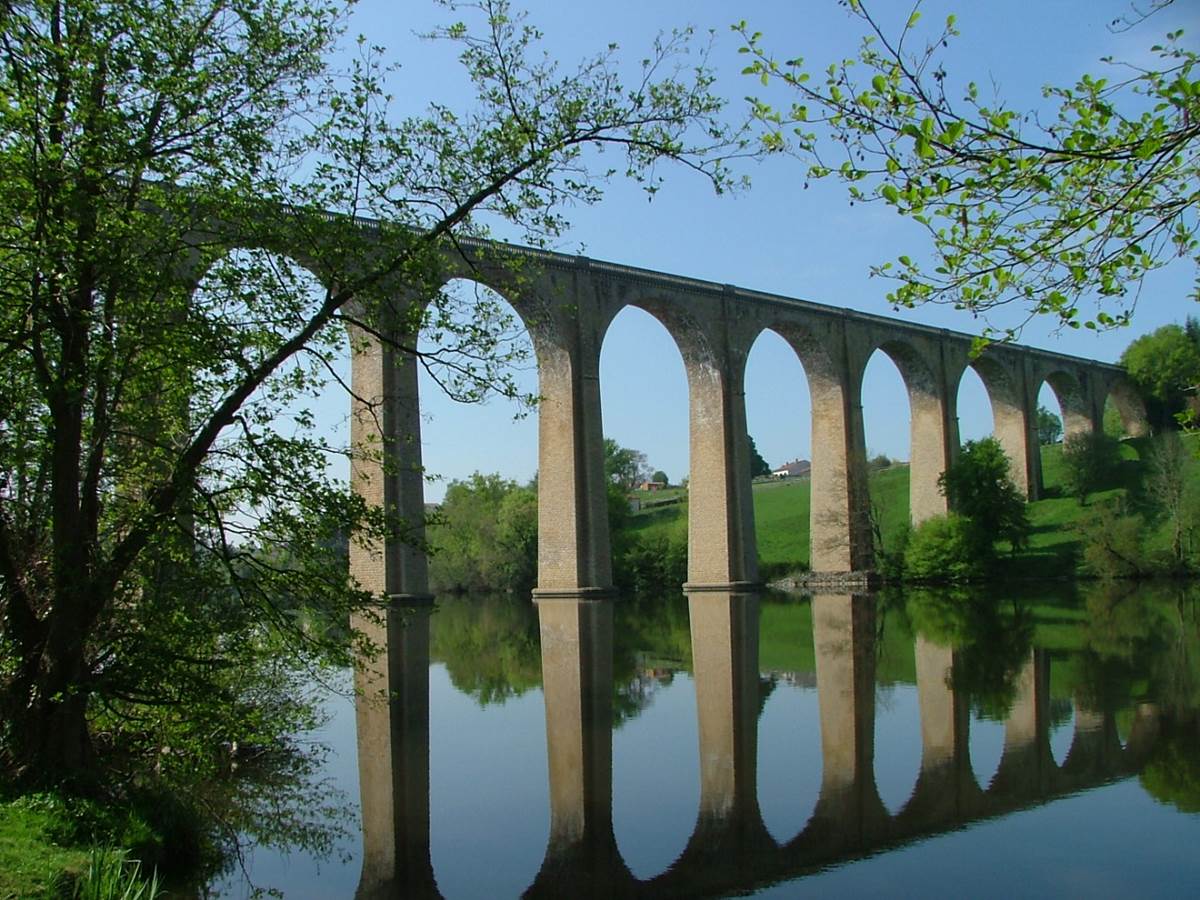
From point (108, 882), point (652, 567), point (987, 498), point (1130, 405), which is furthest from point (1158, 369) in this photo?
point (108, 882)

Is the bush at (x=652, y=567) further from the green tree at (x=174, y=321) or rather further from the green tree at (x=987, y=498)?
the green tree at (x=174, y=321)

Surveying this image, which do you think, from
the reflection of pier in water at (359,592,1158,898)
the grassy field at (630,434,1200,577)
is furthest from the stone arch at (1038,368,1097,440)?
the reflection of pier in water at (359,592,1158,898)

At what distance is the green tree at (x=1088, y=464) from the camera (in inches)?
1901

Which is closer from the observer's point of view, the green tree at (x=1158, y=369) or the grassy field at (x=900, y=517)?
the grassy field at (x=900, y=517)

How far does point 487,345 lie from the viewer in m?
7.07

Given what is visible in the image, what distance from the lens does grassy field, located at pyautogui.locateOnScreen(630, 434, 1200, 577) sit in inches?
1591

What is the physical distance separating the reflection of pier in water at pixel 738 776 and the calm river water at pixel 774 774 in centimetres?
3

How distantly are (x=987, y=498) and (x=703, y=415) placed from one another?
1234 cm

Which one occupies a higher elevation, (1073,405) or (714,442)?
(1073,405)

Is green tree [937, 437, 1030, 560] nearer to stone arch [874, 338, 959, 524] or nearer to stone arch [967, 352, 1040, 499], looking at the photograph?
stone arch [874, 338, 959, 524]

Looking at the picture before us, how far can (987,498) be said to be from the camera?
3938cm

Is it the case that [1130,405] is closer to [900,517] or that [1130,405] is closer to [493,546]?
[900,517]

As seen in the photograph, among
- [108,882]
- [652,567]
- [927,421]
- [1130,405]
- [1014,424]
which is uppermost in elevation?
[1130,405]

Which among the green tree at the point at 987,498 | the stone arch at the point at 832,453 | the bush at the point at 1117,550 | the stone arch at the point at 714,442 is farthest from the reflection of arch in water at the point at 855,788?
the green tree at the point at 987,498
